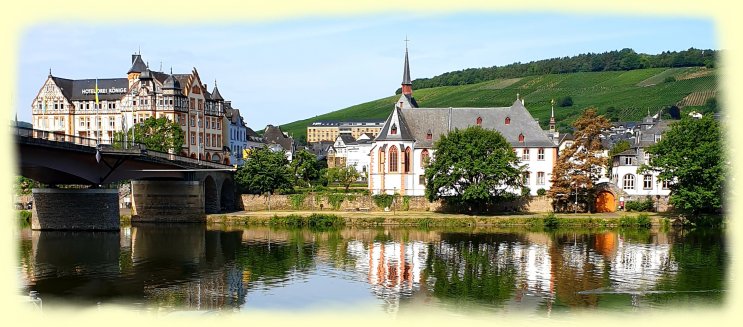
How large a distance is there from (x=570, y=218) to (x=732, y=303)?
38.3 meters

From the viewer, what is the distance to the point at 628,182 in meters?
87.2

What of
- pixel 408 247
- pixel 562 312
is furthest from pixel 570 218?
pixel 562 312

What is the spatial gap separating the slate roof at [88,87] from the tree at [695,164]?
220 ft

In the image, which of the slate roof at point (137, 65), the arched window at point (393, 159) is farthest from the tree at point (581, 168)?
the slate roof at point (137, 65)

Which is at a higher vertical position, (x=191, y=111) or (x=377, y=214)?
(x=191, y=111)

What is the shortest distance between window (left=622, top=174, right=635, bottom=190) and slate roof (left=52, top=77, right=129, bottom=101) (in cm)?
6145

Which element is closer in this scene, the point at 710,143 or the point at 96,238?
the point at 96,238

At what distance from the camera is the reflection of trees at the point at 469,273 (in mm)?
40188

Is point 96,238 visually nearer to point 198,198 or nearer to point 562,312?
point 198,198

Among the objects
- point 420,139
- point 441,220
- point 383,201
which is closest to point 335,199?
point 383,201

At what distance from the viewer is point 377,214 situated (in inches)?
3184

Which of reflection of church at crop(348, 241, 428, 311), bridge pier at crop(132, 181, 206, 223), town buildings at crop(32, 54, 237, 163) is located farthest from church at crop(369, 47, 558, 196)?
reflection of church at crop(348, 241, 428, 311)

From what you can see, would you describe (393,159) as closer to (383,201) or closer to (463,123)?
(463,123)

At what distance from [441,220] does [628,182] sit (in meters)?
22.9
